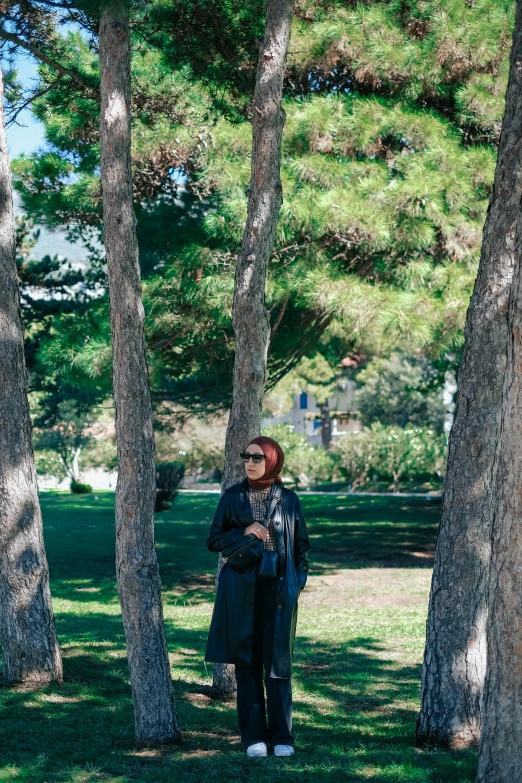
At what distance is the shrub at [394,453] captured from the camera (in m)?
30.0

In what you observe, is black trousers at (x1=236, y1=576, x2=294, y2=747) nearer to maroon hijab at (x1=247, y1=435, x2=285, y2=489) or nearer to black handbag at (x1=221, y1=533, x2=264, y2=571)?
black handbag at (x1=221, y1=533, x2=264, y2=571)

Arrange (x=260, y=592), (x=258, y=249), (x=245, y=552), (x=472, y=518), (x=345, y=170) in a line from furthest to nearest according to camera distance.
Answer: (x=345, y=170), (x=258, y=249), (x=472, y=518), (x=260, y=592), (x=245, y=552)

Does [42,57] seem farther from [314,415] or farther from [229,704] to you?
[314,415]

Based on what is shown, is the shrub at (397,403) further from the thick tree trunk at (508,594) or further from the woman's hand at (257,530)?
the thick tree trunk at (508,594)

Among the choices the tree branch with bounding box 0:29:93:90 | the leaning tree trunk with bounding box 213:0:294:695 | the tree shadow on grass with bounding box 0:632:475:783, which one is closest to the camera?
the tree shadow on grass with bounding box 0:632:475:783

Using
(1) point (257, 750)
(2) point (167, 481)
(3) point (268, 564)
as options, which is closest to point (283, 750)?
(1) point (257, 750)

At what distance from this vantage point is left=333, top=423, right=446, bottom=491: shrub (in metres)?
30.0

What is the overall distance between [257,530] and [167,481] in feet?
55.0

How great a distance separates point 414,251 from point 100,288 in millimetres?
6748

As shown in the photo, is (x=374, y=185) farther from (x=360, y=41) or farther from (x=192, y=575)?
(x=192, y=575)

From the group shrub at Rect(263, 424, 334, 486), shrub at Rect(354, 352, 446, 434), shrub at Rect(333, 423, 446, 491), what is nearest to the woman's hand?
shrub at Rect(333, 423, 446, 491)

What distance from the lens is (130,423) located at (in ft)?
17.4

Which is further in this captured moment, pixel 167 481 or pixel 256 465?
pixel 167 481

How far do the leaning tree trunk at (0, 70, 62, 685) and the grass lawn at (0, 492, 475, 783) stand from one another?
0.25 m
